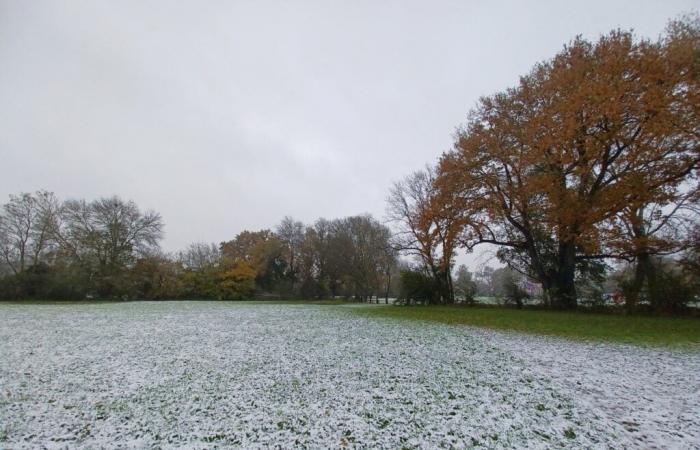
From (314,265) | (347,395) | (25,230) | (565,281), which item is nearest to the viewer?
(347,395)

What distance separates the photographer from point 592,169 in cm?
1634

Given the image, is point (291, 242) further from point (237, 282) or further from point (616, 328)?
point (616, 328)

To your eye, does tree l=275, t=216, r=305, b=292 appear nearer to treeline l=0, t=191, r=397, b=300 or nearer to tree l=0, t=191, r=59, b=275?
treeline l=0, t=191, r=397, b=300

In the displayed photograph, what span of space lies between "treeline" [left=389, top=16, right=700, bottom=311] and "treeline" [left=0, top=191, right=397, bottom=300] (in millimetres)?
12034

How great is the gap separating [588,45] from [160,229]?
42.4 meters

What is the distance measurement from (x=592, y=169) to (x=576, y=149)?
1.96 m

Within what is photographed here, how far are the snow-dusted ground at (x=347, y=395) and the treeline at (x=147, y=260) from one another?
21.7 m

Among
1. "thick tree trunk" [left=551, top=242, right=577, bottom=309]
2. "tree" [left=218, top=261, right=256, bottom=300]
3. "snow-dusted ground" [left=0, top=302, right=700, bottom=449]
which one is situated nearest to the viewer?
"snow-dusted ground" [left=0, top=302, right=700, bottom=449]

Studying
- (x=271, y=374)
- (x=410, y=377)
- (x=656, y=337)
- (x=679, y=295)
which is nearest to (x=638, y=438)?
(x=410, y=377)

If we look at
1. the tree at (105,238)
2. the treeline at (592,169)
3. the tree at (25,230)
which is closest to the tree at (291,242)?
the tree at (105,238)

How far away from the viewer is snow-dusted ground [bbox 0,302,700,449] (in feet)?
12.4

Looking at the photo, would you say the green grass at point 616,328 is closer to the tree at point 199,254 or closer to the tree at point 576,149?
the tree at point 576,149

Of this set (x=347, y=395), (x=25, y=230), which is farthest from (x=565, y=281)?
(x=25, y=230)

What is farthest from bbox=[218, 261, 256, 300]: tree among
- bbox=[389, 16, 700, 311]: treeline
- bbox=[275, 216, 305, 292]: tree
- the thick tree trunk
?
the thick tree trunk
